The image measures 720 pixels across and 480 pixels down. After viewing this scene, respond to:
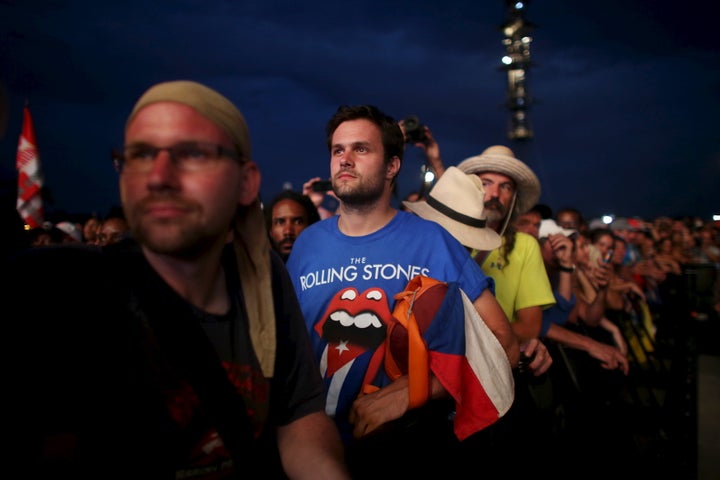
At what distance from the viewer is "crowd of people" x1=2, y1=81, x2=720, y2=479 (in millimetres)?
1059

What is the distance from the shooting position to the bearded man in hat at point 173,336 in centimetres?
100

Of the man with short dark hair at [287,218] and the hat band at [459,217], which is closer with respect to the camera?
the hat band at [459,217]

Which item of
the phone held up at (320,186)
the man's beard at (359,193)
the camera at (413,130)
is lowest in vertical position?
the man's beard at (359,193)

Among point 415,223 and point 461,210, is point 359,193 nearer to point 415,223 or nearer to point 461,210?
point 415,223

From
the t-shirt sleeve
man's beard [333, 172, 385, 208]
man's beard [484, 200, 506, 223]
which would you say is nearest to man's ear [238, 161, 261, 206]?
the t-shirt sleeve

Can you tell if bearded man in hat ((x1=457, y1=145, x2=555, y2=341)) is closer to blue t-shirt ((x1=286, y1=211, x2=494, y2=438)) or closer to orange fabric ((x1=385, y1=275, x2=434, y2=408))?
blue t-shirt ((x1=286, y1=211, x2=494, y2=438))

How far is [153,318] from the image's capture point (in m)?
1.22

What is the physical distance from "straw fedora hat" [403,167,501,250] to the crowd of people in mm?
11

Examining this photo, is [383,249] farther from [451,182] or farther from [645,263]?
[645,263]

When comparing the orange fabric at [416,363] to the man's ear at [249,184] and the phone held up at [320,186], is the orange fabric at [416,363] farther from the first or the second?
the phone held up at [320,186]

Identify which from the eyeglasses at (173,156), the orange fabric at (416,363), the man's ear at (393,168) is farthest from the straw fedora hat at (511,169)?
the eyeglasses at (173,156)

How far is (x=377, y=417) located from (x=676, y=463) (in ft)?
12.2

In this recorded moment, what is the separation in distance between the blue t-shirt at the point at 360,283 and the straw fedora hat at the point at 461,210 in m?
0.47

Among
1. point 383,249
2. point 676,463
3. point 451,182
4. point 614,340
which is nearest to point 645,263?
point 614,340
